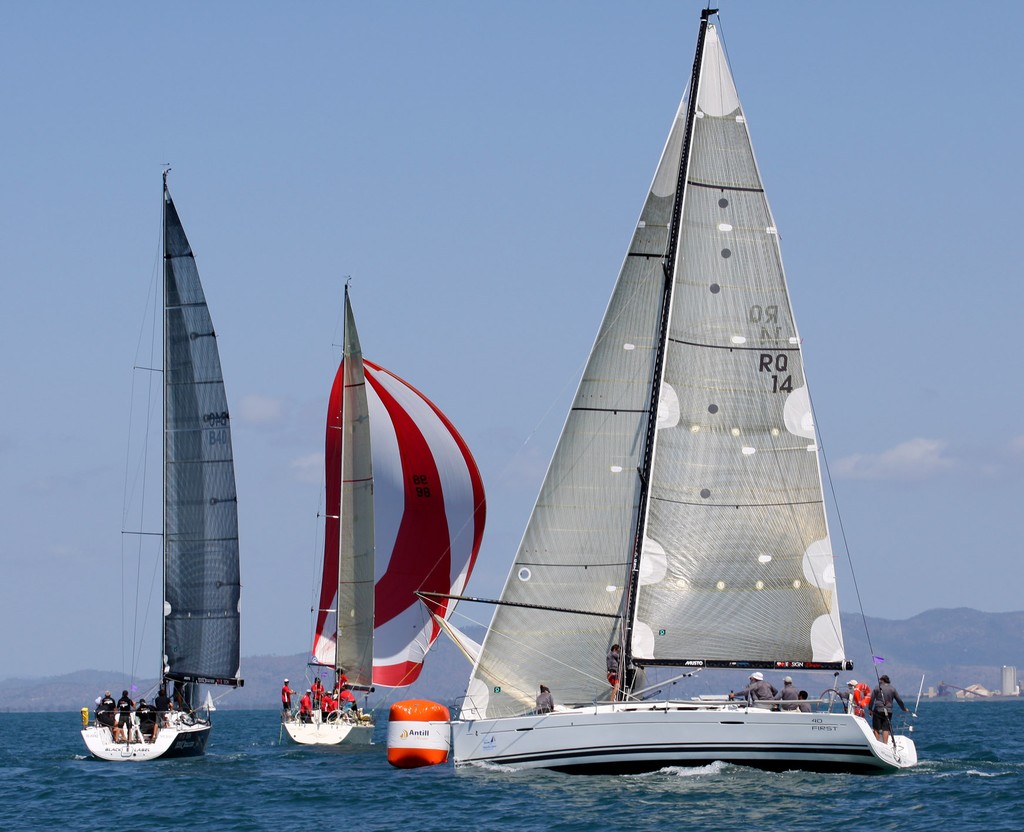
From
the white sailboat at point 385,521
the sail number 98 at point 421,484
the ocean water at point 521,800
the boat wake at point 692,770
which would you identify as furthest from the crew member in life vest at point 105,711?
the boat wake at point 692,770

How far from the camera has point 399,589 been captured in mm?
44781

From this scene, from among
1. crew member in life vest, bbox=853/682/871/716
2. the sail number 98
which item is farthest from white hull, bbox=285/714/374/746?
crew member in life vest, bbox=853/682/871/716

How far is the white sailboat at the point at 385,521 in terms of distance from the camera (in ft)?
145

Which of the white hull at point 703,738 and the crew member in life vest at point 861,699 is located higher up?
the crew member in life vest at point 861,699

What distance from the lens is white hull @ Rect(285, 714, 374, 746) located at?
4191cm

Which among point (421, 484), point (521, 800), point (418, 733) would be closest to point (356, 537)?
point (421, 484)

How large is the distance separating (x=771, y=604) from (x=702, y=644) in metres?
1.30

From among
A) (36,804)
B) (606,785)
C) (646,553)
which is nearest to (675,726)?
(606,785)

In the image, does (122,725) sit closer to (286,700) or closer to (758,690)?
(286,700)

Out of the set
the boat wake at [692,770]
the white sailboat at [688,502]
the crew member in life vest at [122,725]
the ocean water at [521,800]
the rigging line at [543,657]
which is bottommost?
the ocean water at [521,800]

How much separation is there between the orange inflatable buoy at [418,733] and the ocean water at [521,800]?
0.52 metres

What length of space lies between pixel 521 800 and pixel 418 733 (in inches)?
271

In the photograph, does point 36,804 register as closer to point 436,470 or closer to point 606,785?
point 606,785

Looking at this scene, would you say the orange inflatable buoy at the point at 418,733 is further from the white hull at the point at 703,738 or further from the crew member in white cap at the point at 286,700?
the crew member in white cap at the point at 286,700
